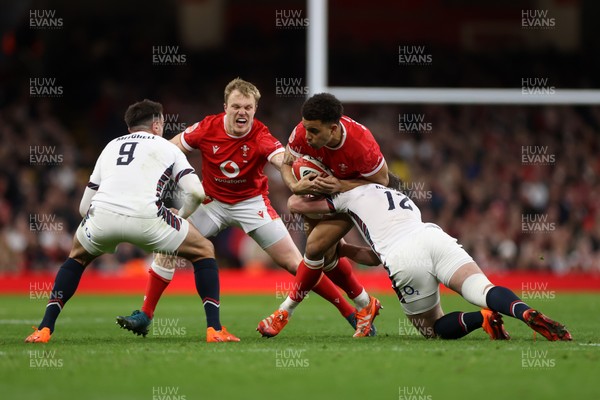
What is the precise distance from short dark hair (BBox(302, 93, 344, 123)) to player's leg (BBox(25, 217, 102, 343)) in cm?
179

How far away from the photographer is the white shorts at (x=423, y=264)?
6719 mm

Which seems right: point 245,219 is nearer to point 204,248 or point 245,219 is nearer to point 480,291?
point 204,248

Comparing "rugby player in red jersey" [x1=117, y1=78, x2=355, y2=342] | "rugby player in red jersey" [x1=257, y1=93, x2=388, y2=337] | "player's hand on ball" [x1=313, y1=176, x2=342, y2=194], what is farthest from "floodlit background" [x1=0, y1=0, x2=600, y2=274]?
"player's hand on ball" [x1=313, y1=176, x2=342, y2=194]

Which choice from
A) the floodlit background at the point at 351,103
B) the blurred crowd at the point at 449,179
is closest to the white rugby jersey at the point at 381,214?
the floodlit background at the point at 351,103

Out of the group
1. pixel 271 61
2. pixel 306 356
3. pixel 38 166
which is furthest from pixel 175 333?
pixel 271 61

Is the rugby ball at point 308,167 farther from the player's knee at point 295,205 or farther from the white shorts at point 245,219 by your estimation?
the white shorts at point 245,219

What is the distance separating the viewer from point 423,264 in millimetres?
6742

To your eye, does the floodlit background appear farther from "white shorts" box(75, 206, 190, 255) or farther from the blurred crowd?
"white shorts" box(75, 206, 190, 255)

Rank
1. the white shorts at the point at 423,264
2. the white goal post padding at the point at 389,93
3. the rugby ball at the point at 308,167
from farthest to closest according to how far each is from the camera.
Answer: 1. the white goal post padding at the point at 389,93
2. the rugby ball at the point at 308,167
3. the white shorts at the point at 423,264

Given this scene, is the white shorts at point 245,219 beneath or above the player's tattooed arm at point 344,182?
beneath

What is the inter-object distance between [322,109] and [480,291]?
1.65m

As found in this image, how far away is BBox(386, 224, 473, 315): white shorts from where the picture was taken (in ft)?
22.0

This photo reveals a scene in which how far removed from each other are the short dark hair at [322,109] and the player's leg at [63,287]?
1.79 meters

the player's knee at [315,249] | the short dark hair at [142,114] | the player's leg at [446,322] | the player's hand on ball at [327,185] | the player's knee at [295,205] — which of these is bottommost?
the player's leg at [446,322]
